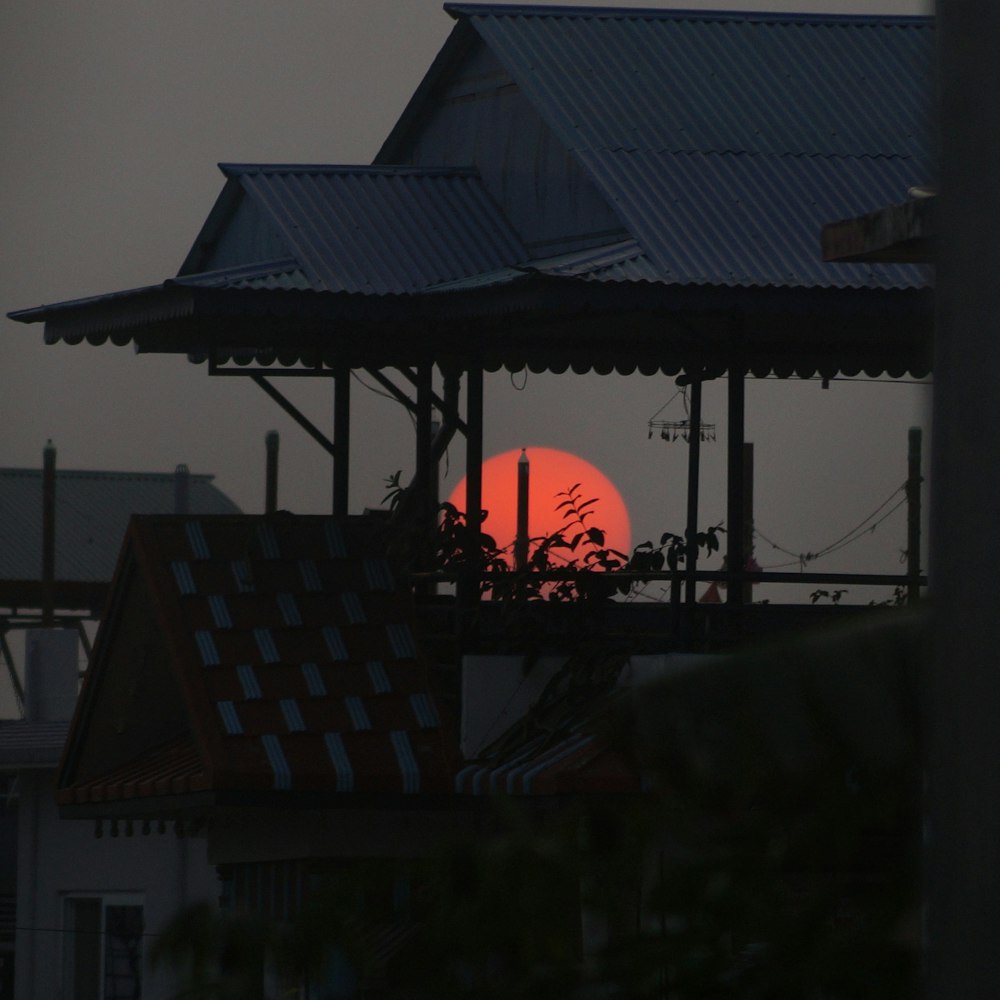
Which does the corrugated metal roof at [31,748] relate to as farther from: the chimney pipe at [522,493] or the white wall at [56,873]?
the chimney pipe at [522,493]

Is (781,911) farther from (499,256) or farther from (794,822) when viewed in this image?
(499,256)

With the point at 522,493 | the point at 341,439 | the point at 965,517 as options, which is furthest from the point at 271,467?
the point at 965,517

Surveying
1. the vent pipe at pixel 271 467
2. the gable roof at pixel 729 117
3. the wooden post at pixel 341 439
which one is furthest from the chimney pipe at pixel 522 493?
the vent pipe at pixel 271 467

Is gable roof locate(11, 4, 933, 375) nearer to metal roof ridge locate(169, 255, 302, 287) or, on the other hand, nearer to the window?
metal roof ridge locate(169, 255, 302, 287)

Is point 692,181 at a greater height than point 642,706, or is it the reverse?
point 692,181

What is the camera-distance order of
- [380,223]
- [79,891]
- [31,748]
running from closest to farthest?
[380,223] < [79,891] < [31,748]

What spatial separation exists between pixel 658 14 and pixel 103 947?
445 inches

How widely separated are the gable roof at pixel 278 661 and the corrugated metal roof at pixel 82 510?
43436 millimetres

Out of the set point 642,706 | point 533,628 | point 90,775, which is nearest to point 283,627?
point 533,628

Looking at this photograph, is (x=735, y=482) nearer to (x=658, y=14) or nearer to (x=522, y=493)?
(x=658, y=14)

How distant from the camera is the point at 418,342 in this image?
1540 centimetres

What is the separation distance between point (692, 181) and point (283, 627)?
3847mm

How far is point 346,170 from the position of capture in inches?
632

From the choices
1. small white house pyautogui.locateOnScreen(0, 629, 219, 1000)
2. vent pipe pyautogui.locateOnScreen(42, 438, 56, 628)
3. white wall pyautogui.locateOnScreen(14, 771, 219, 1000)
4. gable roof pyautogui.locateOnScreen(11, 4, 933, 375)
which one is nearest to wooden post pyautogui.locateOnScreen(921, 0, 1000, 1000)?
gable roof pyautogui.locateOnScreen(11, 4, 933, 375)
